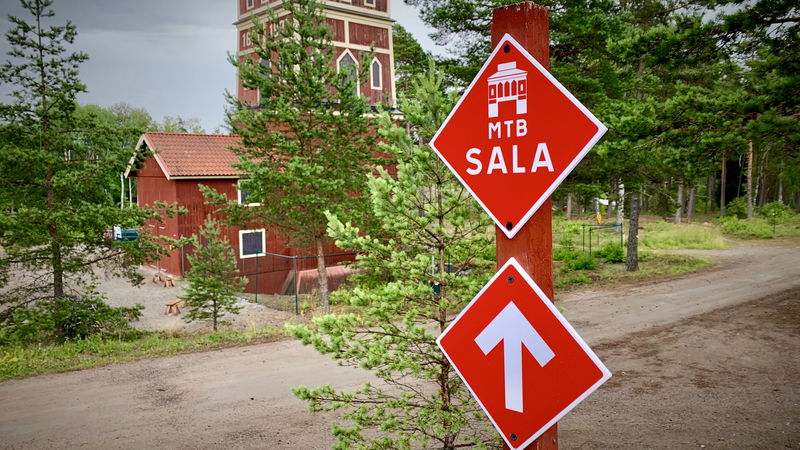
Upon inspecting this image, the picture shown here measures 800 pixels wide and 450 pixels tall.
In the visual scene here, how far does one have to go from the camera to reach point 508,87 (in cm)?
205

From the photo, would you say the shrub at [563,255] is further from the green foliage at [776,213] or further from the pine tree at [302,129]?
the green foliage at [776,213]

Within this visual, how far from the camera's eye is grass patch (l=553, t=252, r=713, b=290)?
19453 millimetres

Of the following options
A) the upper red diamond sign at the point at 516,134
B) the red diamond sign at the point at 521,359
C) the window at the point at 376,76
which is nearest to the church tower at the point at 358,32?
the window at the point at 376,76

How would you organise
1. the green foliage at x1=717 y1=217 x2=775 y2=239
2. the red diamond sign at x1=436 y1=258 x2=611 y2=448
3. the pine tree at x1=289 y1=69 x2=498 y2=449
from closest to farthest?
the red diamond sign at x1=436 y1=258 x2=611 y2=448
the pine tree at x1=289 y1=69 x2=498 y2=449
the green foliage at x1=717 y1=217 x2=775 y2=239

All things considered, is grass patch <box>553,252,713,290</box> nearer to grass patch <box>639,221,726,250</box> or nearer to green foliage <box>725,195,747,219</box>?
grass patch <box>639,221,726,250</box>

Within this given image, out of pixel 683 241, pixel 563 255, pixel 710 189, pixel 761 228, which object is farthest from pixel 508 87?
pixel 710 189

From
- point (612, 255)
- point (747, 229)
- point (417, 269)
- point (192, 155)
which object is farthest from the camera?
point (747, 229)

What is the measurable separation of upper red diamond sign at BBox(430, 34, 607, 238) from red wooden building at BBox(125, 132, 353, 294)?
24.6m

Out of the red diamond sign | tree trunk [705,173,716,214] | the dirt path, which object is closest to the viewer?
the red diamond sign

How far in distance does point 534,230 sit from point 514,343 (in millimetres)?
410

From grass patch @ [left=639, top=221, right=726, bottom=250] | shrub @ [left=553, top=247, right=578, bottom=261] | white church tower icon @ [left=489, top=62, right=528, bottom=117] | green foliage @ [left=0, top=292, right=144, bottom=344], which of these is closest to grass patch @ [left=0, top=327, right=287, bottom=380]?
green foliage @ [left=0, top=292, right=144, bottom=344]

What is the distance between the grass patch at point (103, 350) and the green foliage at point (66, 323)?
0.33m

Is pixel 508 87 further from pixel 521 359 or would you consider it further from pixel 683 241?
pixel 683 241

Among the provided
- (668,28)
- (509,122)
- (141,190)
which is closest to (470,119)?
(509,122)
